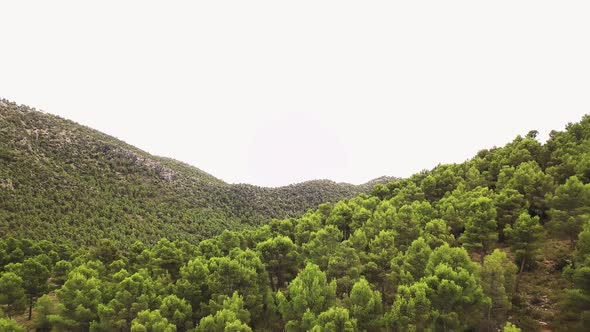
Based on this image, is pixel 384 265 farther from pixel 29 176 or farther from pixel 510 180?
pixel 29 176

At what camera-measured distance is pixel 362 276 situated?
129 feet

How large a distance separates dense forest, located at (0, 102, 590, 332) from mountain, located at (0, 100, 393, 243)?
24.7 metres

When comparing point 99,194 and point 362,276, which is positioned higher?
point 362,276

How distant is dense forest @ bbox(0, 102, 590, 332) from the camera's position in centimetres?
3156

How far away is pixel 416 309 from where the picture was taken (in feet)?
98.8

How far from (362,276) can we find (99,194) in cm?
7852

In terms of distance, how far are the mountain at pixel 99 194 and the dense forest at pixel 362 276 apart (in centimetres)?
2466

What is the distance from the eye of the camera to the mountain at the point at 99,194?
3054 inches

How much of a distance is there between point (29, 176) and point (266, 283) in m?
75.0

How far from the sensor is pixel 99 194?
91.9 meters

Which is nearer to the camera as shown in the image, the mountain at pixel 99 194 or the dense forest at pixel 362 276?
the dense forest at pixel 362 276

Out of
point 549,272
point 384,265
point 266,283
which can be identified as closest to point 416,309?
point 384,265

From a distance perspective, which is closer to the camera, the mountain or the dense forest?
the dense forest

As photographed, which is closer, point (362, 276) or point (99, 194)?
point (362, 276)
